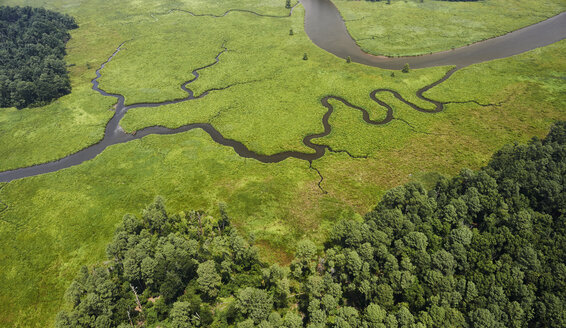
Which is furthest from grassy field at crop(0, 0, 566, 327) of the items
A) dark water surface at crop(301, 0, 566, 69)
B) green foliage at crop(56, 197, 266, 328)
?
green foliage at crop(56, 197, 266, 328)

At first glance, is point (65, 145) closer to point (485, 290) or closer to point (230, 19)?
point (485, 290)

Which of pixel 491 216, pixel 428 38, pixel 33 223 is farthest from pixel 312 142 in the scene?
pixel 428 38

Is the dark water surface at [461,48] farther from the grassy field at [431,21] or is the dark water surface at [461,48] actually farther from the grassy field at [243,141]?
the grassy field at [243,141]

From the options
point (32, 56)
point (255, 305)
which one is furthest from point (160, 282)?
point (32, 56)

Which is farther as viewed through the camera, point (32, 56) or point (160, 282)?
point (32, 56)

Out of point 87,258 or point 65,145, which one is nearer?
point 87,258

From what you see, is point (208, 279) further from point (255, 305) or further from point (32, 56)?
point (32, 56)
